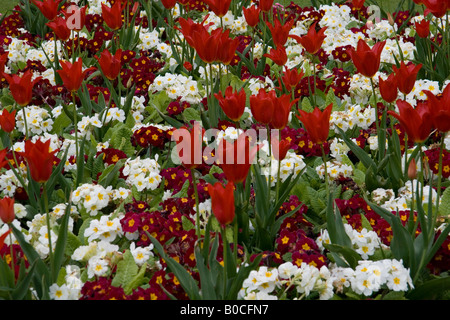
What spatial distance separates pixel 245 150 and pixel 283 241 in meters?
0.64

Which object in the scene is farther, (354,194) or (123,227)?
(354,194)

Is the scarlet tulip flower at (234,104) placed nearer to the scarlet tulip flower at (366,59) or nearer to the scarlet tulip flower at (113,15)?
the scarlet tulip flower at (366,59)

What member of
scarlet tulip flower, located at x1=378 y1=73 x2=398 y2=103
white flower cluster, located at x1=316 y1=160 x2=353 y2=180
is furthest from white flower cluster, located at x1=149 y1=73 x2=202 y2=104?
scarlet tulip flower, located at x1=378 y1=73 x2=398 y2=103

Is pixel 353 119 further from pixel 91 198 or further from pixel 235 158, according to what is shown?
pixel 235 158

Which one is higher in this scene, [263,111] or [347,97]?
[347,97]

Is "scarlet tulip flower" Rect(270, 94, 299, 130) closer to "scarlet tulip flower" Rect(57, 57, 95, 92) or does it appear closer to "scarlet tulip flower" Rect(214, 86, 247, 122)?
"scarlet tulip flower" Rect(214, 86, 247, 122)

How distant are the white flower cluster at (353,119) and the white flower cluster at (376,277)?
1.30 metres

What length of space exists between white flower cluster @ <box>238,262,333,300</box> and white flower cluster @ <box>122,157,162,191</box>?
768mm

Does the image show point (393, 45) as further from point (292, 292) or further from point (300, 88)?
point (292, 292)

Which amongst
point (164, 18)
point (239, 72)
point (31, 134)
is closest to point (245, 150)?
point (31, 134)

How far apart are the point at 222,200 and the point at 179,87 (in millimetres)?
2069

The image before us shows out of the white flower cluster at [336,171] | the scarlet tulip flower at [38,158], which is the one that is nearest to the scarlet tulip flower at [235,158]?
the scarlet tulip flower at [38,158]
